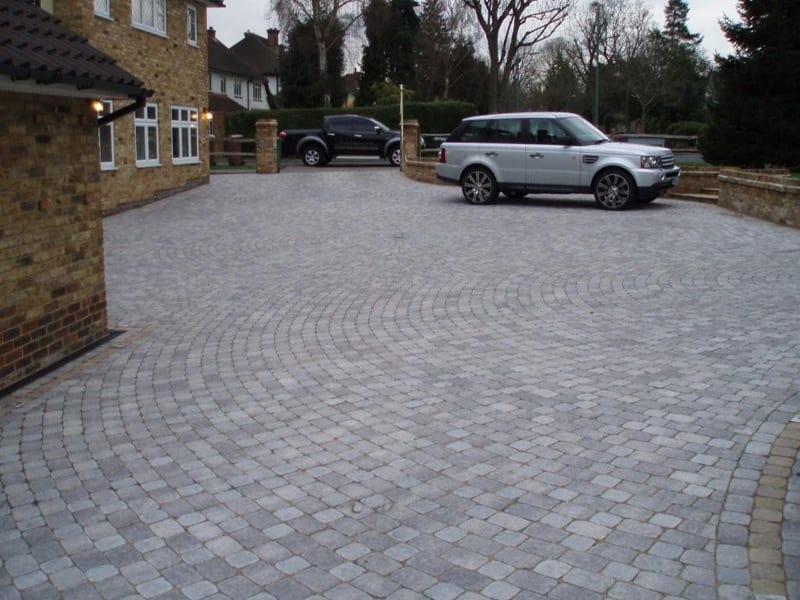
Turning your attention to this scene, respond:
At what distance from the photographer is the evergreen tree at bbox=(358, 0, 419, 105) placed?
188ft

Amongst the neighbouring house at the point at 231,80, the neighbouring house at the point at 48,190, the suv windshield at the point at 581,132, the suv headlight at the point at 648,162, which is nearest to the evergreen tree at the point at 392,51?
the neighbouring house at the point at 231,80

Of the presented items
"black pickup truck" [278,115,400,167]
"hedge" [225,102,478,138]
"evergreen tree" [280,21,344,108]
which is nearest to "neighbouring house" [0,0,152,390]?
"black pickup truck" [278,115,400,167]

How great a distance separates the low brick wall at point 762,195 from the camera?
15453 mm

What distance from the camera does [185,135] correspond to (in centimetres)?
2491

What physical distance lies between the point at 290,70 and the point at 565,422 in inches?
2038

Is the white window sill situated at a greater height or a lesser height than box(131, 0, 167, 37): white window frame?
lesser

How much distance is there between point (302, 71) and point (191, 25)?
29571 mm

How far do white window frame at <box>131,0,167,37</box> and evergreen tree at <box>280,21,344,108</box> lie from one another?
99.9ft

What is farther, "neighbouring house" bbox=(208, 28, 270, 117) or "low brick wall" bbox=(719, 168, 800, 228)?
"neighbouring house" bbox=(208, 28, 270, 117)

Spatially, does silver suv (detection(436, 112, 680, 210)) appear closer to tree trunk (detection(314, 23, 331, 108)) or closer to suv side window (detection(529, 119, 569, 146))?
suv side window (detection(529, 119, 569, 146))

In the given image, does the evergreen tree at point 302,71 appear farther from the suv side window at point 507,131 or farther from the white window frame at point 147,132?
the suv side window at point 507,131

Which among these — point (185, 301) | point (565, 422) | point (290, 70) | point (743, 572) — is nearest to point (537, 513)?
point (743, 572)

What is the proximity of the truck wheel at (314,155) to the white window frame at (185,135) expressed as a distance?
322 inches

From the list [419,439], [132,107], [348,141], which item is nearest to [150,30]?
[348,141]
